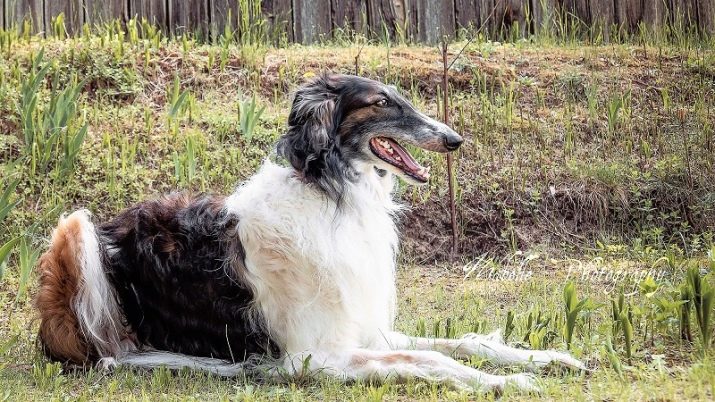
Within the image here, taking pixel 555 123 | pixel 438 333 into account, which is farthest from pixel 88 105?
pixel 438 333

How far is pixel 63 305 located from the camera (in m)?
4.99

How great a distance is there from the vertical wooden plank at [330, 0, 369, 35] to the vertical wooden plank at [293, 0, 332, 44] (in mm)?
77

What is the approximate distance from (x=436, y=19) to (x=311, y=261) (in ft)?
18.8

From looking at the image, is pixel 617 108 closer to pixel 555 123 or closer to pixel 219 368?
pixel 555 123

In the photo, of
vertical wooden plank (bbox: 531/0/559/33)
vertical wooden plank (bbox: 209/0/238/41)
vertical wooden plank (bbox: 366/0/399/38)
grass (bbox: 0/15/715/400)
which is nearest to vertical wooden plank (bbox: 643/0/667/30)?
grass (bbox: 0/15/715/400)

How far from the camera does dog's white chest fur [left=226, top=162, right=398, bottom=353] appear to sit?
4.63 metres

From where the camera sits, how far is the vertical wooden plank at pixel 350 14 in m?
9.86

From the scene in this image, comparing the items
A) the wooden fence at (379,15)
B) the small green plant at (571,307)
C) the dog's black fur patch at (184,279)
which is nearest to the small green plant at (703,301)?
the small green plant at (571,307)

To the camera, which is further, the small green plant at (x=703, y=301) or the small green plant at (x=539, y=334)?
the small green plant at (x=539, y=334)

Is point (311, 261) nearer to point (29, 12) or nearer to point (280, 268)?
point (280, 268)

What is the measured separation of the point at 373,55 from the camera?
30.4ft

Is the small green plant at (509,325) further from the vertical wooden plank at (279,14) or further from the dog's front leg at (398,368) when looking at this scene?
the vertical wooden plank at (279,14)

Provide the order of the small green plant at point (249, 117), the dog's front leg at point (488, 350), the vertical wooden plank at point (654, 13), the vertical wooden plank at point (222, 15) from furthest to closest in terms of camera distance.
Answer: the vertical wooden plank at point (654, 13)
the vertical wooden plank at point (222, 15)
the small green plant at point (249, 117)
the dog's front leg at point (488, 350)

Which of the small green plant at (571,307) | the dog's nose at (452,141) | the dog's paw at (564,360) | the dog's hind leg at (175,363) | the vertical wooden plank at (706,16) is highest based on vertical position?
the vertical wooden plank at (706,16)
